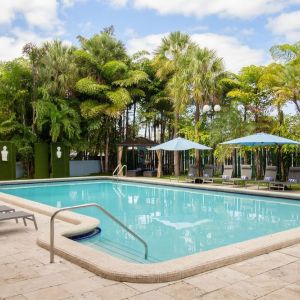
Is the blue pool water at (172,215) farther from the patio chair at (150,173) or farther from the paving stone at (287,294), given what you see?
the patio chair at (150,173)

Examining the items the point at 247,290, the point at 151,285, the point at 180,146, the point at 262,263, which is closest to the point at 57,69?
the point at 180,146

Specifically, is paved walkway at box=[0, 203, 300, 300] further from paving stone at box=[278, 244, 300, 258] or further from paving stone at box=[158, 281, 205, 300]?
paving stone at box=[278, 244, 300, 258]

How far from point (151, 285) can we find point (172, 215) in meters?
6.18

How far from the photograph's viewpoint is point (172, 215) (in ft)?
33.6

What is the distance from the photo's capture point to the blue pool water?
23.2 feet

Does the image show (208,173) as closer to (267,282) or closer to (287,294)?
(267,282)

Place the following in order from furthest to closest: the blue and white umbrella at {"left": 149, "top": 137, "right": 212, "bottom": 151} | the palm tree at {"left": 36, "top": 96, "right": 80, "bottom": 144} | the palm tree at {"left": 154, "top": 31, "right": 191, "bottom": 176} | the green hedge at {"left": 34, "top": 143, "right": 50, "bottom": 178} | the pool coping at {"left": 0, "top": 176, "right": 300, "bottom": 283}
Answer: the palm tree at {"left": 154, "top": 31, "right": 191, "bottom": 176}, the green hedge at {"left": 34, "top": 143, "right": 50, "bottom": 178}, the palm tree at {"left": 36, "top": 96, "right": 80, "bottom": 144}, the blue and white umbrella at {"left": 149, "top": 137, "right": 212, "bottom": 151}, the pool coping at {"left": 0, "top": 176, "right": 300, "bottom": 283}

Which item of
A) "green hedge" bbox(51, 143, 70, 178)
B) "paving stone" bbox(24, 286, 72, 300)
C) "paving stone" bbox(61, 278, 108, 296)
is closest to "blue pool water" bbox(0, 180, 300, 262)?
"paving stone" bbox(61, 278, 108, 296)

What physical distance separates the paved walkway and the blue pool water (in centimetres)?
178

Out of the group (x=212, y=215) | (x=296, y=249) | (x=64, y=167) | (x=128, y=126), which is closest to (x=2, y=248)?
(x=296, y=249)

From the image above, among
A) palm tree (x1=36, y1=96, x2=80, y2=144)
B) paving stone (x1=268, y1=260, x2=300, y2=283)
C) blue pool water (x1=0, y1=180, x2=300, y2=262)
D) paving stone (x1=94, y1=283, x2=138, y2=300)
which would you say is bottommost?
blue pool water (x1=0, y1=180, x2=300, y2=262)

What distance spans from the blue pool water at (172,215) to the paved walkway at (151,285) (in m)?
1.78

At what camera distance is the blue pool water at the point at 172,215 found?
707 cm

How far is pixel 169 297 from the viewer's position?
373 centimetres
